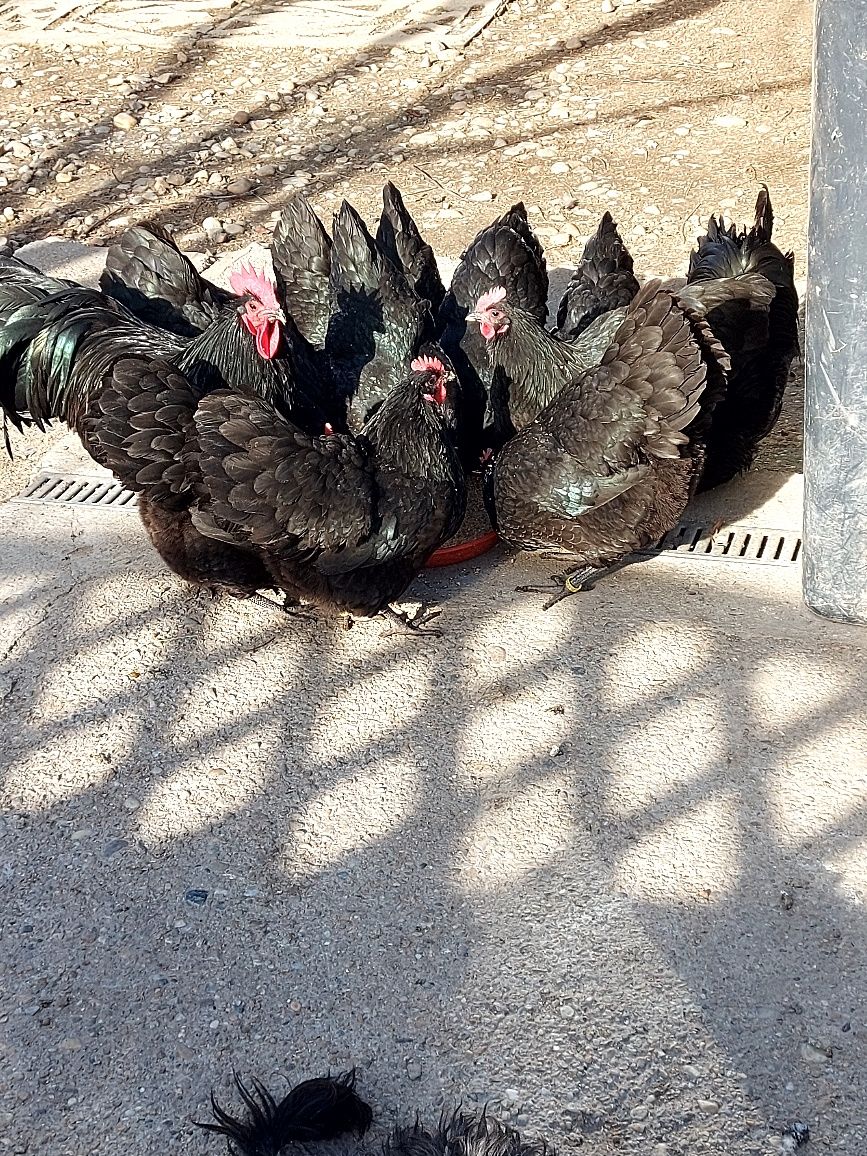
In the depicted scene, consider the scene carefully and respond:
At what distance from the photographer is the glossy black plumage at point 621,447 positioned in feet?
14.7

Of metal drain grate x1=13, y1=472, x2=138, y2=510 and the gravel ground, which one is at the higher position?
metal drain grate x1=13, y1=472, x2=138, y2=510

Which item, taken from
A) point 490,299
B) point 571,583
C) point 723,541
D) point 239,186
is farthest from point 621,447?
point 239,186

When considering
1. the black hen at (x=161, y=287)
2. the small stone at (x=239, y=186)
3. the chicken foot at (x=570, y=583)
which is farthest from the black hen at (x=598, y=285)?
the small stone at (x=239, y=186)

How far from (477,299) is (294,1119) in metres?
4.01

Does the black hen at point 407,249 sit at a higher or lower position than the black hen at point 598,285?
higher

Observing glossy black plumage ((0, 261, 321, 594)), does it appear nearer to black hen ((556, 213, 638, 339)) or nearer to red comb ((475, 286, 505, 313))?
red comb ((475, 286, 505, 313))

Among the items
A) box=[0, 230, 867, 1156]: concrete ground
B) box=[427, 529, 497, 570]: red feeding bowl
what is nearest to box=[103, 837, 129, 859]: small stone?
box=[0, 230, 867, 1156]: concrete ground

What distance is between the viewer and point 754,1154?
2.86 m

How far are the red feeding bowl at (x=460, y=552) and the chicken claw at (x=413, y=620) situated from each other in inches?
12.4

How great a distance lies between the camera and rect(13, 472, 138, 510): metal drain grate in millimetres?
5566

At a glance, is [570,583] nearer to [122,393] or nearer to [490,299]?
[490,299]

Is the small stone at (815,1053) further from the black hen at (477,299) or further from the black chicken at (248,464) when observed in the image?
the black hen at (477,299)

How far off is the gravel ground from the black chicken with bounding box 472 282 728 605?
26cm

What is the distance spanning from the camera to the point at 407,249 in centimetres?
611
